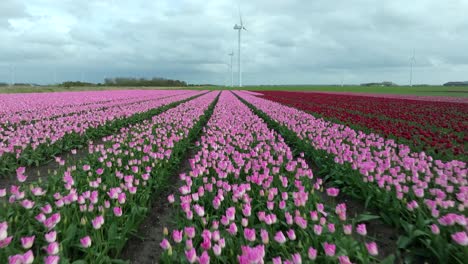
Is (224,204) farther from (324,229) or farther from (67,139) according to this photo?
(67,139)

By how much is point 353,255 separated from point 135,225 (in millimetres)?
2452

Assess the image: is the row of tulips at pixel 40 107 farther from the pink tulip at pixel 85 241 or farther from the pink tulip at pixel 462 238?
the pink tulip at pixel 462 238

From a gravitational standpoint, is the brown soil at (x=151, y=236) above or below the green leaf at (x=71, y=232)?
below

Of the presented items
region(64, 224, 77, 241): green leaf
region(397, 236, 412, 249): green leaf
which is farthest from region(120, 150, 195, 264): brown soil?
region(397, 236, 412, 249): green leaf

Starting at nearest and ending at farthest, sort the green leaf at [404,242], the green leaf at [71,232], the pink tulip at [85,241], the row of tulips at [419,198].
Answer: the pink tulip at [85,241]
the row of tulips at [419,198]
the green leaf at [71,232]
the green leaf at [404,242]

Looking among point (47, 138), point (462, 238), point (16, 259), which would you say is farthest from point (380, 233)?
point (47, 138)

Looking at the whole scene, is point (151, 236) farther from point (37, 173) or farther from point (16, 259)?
point (37, 173)

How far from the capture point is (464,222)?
2.50 m

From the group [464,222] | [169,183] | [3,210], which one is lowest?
[169,183]

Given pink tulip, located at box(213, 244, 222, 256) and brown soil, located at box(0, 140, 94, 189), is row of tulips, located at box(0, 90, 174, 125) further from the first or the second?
pink tulip, located at box(213, 244, 222, 256)

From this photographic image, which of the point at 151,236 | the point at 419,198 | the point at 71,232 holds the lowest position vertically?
the point at 151,236

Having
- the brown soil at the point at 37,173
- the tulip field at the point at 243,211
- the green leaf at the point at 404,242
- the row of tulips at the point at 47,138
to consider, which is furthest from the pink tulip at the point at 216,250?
the row of tulips at the point at 47,138

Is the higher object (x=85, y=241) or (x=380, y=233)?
(x=85, y=241)

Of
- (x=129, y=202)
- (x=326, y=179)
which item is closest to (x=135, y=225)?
(x=129, y=202)
